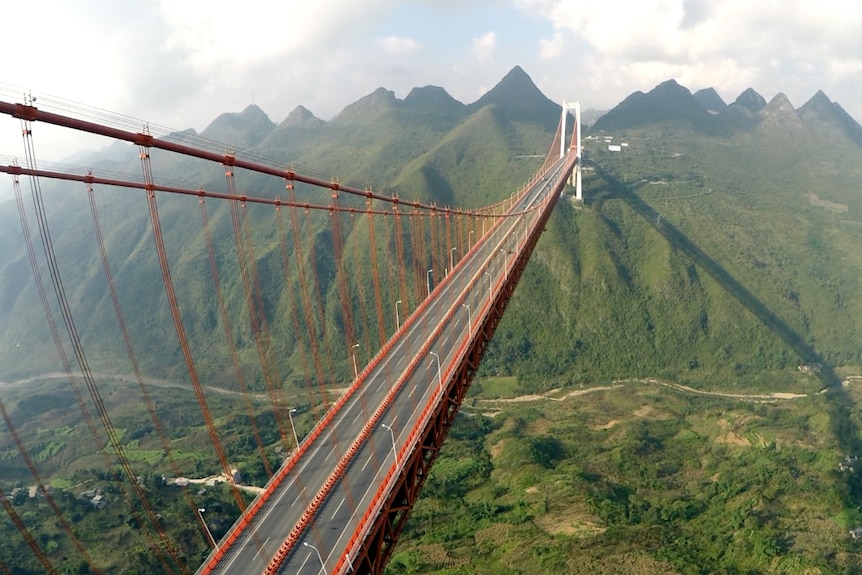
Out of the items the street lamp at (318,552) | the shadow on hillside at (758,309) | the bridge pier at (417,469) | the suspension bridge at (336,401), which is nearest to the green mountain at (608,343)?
the shadow on hillside at (758,309)

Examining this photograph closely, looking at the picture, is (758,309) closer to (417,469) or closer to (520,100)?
(417,469)

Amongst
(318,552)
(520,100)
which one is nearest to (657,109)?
(520,100)

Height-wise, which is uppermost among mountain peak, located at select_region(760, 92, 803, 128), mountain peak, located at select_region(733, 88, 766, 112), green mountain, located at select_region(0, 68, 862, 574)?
mountain peak, located at select_region(733, 88, 766, 112)

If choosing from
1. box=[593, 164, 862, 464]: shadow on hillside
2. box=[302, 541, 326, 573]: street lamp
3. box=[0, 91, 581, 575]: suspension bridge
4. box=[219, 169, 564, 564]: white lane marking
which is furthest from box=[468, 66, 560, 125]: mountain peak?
box=[302, 541, 326, 573]: street lamp

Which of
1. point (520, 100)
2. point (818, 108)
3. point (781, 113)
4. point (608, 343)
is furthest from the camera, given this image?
point (520, 100)

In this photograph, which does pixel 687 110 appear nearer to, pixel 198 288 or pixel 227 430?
pixel 198 288

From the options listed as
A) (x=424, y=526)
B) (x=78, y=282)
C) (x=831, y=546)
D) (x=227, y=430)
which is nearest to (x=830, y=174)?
(x=831, y=546)

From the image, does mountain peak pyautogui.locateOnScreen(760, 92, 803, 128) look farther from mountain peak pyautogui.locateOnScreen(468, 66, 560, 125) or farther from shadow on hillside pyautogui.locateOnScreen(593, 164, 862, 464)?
shadow on hillside pyautogui.locateOnScreen(593, 164, 862, 464)
